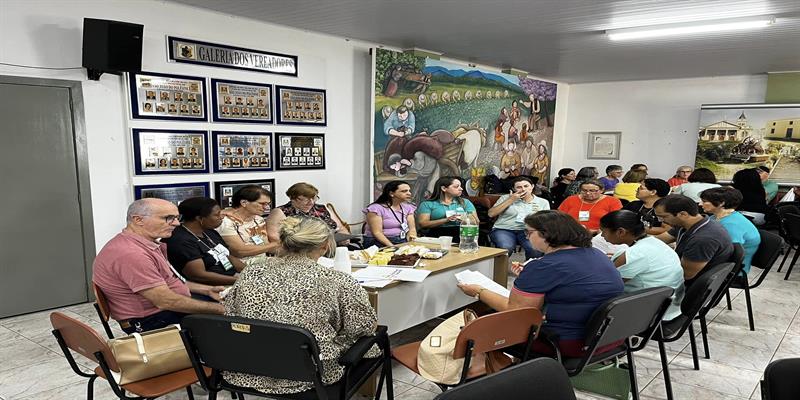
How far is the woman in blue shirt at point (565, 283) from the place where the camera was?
215 centimetres

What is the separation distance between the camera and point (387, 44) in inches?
243

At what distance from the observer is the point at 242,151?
16.3 ft

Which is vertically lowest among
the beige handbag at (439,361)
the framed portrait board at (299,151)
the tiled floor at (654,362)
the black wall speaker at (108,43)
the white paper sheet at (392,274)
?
the tiled floor at (654,362)

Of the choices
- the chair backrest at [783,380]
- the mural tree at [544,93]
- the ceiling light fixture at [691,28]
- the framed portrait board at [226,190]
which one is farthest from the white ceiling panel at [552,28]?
the chair backrest at [783,380]

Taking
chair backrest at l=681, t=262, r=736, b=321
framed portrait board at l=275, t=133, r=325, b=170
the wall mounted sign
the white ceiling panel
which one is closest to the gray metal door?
the wall mounted sign

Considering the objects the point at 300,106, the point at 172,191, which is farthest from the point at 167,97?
the point at 300,106

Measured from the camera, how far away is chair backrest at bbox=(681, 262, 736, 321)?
2.62 meters

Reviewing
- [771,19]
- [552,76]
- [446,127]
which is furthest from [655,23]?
[552,76]

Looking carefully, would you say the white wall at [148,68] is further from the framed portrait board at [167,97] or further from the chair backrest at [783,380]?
the chair backrest at [783,380]

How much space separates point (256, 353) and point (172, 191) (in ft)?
10.7

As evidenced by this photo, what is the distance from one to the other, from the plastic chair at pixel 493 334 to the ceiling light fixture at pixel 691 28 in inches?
170

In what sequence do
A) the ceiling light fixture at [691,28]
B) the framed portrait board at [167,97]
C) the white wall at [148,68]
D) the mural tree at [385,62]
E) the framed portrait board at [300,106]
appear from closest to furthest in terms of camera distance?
the white wall at [148,68]
the framed portrait board at [167,97]
the ceiling light fixture at [691,28]
the framed portrait board at [300,106]
the mural tree at [385,62]

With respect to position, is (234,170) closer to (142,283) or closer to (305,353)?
(142,283)

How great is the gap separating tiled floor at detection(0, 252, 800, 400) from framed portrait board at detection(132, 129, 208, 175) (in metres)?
1.35
